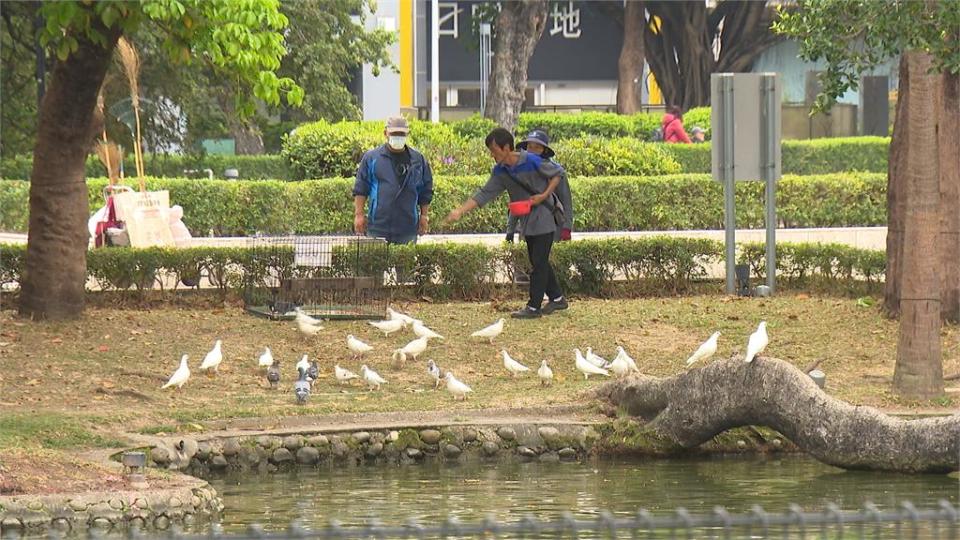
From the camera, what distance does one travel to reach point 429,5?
4441 centimetres

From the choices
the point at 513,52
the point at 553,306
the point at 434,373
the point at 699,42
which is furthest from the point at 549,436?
the point at 699,42

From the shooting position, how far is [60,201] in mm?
15328

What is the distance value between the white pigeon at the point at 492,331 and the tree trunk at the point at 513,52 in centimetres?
1929

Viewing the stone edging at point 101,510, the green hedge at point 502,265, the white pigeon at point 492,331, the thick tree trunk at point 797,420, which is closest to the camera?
the stone edging at point 101,510

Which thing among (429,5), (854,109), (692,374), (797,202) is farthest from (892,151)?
(429,5)

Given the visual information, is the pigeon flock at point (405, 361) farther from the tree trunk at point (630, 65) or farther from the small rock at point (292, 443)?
the tree trunk at point (630, 65)

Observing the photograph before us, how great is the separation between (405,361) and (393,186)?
2.29m

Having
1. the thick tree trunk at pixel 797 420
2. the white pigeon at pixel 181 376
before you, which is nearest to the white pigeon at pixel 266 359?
the white pigeon at pixel 181 376

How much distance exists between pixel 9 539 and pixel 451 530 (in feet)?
14.2

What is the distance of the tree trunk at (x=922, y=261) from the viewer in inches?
516

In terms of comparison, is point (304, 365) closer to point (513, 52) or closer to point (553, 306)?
point (553, 306)

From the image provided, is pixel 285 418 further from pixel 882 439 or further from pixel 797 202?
pixel 797 202

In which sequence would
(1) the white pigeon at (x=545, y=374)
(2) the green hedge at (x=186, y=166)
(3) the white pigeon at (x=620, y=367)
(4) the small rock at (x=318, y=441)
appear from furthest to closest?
(2) the green hedge at (x=186, y=166) → (1) the white pigeon at (x=545, y=374) → (3) the white pigeon at (x=620, y=367) → (4) the small rock at (x=318, y=441)

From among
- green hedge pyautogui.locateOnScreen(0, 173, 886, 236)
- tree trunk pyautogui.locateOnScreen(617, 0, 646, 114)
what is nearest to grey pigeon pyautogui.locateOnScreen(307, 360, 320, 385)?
green hedge pyautogui.locateOnScreen(0, 173, 886, 236)
